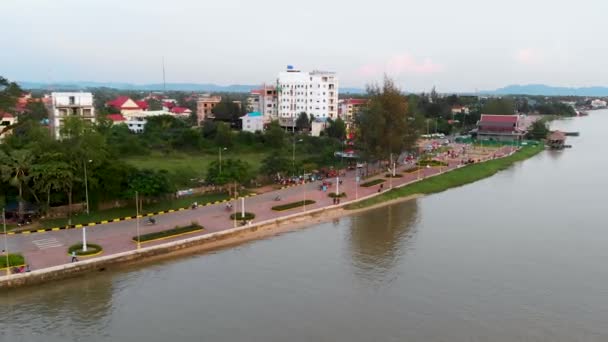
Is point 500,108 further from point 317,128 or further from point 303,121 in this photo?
point 317,128

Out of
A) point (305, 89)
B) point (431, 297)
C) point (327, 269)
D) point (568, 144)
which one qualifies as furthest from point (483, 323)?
point (568, 144)

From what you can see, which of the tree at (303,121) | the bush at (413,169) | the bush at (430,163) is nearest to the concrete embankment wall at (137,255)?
the bush at (413,169)

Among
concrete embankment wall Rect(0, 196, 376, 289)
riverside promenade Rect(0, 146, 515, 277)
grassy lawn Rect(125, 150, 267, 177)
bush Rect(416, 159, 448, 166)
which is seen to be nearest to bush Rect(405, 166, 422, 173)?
bush Rect(416, 159, 448, 166)

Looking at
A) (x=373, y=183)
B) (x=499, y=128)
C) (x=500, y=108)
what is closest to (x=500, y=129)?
(x=499, y=128)

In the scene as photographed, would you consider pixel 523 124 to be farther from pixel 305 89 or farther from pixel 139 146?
pixel 139 146

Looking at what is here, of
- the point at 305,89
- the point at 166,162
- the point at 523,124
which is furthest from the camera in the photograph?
the point at 523,124

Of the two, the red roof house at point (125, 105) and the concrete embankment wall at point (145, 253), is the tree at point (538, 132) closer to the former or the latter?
the concrete embankment wall at point (145, 253)

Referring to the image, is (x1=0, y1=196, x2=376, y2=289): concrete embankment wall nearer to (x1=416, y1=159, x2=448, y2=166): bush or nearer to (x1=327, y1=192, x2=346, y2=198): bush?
(x1=327, y1=192, x2=346, y2=198): bush
